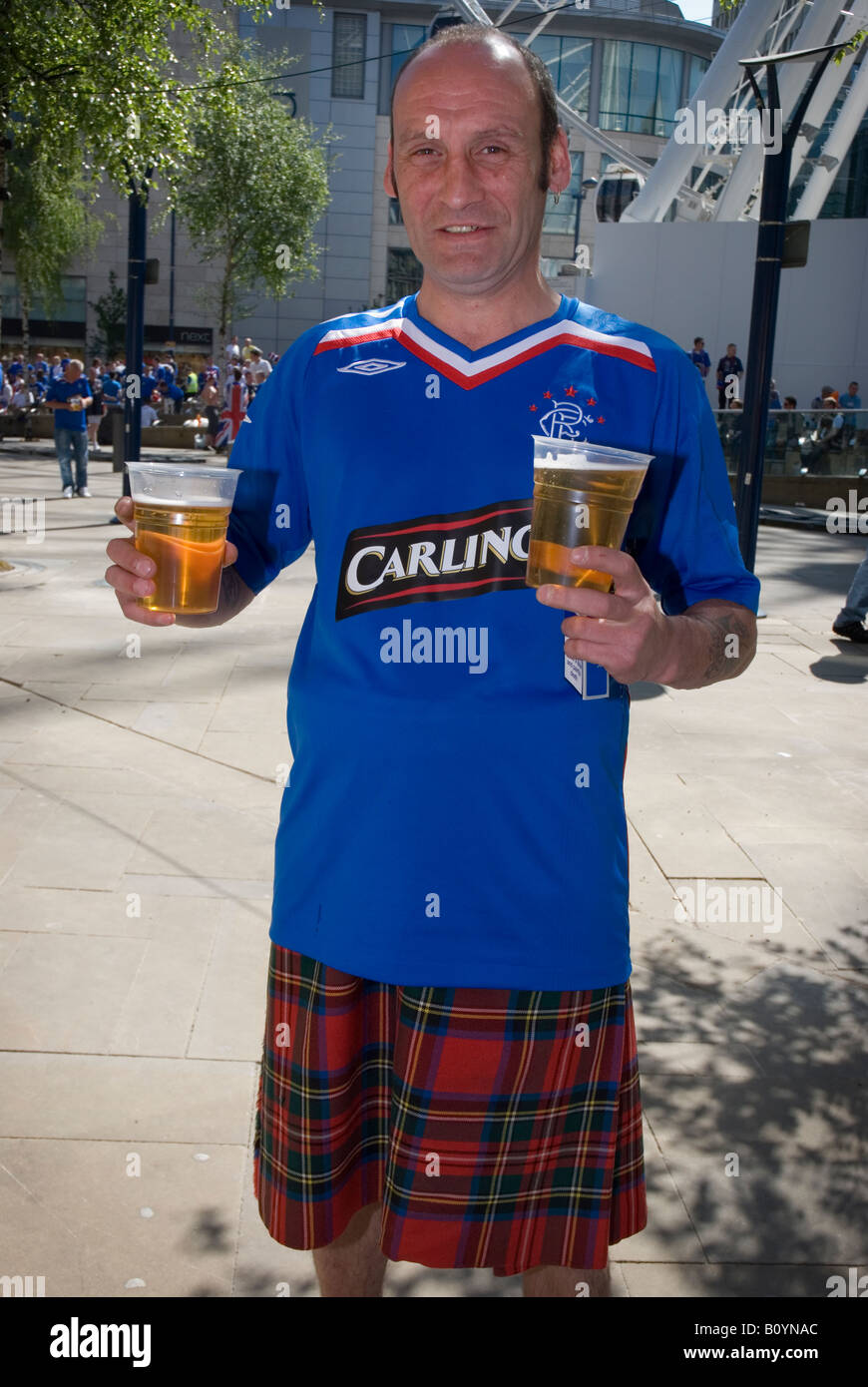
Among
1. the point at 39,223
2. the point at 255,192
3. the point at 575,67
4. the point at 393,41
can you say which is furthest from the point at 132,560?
the point at 575,67

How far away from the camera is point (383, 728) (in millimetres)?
1953

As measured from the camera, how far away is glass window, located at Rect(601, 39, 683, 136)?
60.1m

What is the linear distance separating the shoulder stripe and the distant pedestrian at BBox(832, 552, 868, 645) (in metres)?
9.08

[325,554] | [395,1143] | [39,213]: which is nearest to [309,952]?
[395,1143]

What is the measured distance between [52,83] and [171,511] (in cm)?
1159

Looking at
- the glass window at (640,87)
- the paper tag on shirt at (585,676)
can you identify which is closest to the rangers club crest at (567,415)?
the paper tag on shirt at (585,676)

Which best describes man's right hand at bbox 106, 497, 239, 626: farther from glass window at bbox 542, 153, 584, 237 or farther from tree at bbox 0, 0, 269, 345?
glass window at bbox 542, 153, 584, 237

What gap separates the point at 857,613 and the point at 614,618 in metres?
9.60

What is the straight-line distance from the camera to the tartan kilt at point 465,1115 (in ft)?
6.62

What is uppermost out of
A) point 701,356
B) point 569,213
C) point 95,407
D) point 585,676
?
point 569,213

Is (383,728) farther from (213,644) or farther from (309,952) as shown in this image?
(213,644)

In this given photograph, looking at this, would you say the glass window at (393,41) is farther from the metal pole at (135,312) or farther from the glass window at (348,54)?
the metal pole at (135,312)

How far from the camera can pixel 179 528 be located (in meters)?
2.00

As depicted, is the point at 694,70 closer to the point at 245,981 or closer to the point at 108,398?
the point at 108,398
